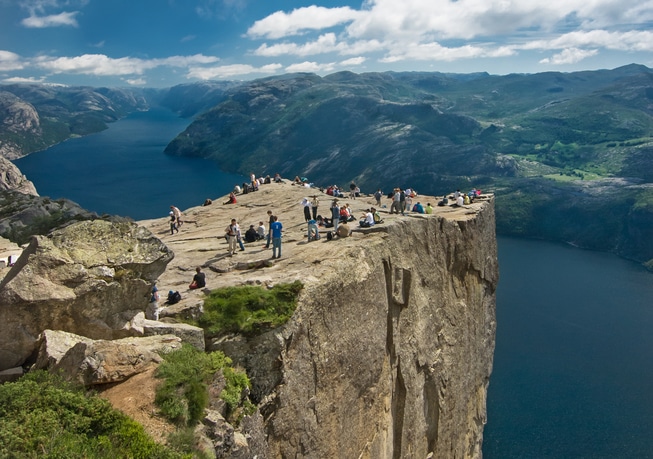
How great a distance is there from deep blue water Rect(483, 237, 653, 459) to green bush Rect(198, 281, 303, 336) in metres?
55.3

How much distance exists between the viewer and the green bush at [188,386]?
13180mm

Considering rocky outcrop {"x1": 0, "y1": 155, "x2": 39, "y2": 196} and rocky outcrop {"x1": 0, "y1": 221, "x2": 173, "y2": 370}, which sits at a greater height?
rocky outcrop {"x1": 0, "y1": 221, "x2": 173, "y2": 370}

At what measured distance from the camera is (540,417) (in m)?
69.6

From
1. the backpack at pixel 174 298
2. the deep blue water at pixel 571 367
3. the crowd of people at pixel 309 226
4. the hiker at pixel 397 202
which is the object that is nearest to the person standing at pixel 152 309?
the crowd of people at pixel 309 226

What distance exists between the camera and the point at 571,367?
8450cm

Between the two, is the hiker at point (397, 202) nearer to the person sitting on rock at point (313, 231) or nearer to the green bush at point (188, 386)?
the person sitting on rock at point (313, 231)

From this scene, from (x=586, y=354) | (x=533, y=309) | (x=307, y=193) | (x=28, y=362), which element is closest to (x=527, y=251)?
(x=533, y=309)

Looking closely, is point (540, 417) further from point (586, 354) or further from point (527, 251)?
point (527, 251)

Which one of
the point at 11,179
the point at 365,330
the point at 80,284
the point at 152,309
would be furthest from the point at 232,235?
the point at 11,179

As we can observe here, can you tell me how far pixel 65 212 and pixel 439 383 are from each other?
5391 centimetres

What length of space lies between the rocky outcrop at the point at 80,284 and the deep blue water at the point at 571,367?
60.8 metres

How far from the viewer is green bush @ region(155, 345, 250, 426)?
43.2 feet

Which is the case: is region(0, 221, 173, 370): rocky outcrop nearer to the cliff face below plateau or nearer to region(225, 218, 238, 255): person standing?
the cliff face below plateau

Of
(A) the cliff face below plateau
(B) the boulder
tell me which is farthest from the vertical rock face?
(B) the boulder
